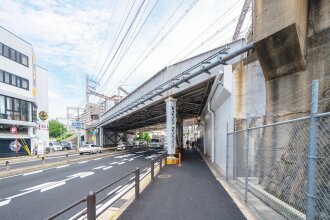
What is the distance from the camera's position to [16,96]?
30359 mm

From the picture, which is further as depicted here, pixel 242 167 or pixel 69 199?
pixel 242 167

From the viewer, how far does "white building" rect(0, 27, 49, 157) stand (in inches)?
1116

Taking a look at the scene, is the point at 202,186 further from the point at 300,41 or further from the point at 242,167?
the point at 300,41

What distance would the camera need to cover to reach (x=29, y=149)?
1281 inches

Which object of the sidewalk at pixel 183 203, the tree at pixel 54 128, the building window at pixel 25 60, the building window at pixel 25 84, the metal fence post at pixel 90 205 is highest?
the building window at pixel 25 60

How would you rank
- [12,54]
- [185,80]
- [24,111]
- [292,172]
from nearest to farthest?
[292,172] < [185,80] < [12,54] < [24,111]

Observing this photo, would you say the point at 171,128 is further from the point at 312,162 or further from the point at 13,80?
the point at 13,80

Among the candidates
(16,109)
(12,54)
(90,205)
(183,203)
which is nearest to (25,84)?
(16,109)

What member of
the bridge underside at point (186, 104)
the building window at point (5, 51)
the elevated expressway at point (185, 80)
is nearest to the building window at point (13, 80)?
the building window at point (5, 51)

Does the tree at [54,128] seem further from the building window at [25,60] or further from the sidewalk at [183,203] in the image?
the sidewalk at [183,203]

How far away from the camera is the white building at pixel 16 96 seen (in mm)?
28337

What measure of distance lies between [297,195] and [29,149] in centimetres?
3636

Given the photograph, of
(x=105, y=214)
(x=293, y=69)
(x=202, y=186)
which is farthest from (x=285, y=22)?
(x=105, y=214)

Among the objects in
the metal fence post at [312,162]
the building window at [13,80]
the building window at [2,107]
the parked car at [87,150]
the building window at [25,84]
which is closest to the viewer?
the metal fence post at [312,162]
